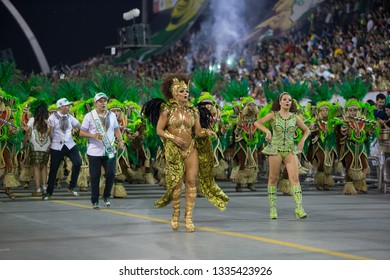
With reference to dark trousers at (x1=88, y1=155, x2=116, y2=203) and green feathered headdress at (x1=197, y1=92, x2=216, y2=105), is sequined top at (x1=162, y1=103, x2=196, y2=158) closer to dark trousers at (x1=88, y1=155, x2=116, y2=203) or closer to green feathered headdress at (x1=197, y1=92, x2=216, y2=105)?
dark trousers at (x1=88, y1=155, x2=116, y2=203)

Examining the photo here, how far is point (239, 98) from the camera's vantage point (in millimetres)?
21453

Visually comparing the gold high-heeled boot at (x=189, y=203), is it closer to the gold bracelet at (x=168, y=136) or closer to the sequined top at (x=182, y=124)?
the sequined top at (x=182, y=124)

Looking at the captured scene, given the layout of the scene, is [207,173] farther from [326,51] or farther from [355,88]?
[326,51]

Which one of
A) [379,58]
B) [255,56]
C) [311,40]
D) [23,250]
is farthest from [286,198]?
[255,56]

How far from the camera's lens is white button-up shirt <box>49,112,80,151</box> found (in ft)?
60.7

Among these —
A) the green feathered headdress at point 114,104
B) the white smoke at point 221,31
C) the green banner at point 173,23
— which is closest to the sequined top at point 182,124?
the green feathered headdress at point 114,104

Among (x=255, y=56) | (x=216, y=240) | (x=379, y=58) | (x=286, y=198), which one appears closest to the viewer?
(x=216, y=240)

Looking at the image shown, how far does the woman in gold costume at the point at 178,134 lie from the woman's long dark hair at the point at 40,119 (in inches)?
255

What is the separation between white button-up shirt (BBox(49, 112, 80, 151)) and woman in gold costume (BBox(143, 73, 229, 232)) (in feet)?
19.6

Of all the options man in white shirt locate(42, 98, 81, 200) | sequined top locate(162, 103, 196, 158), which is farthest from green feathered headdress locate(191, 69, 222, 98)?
sequined top locate(162, 103, 196, 158)

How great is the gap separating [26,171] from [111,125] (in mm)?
6140

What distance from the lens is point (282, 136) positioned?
14508 mm

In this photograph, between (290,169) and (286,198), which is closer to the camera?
(290,169)

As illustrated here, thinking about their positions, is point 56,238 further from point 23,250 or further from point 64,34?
point 64,34
